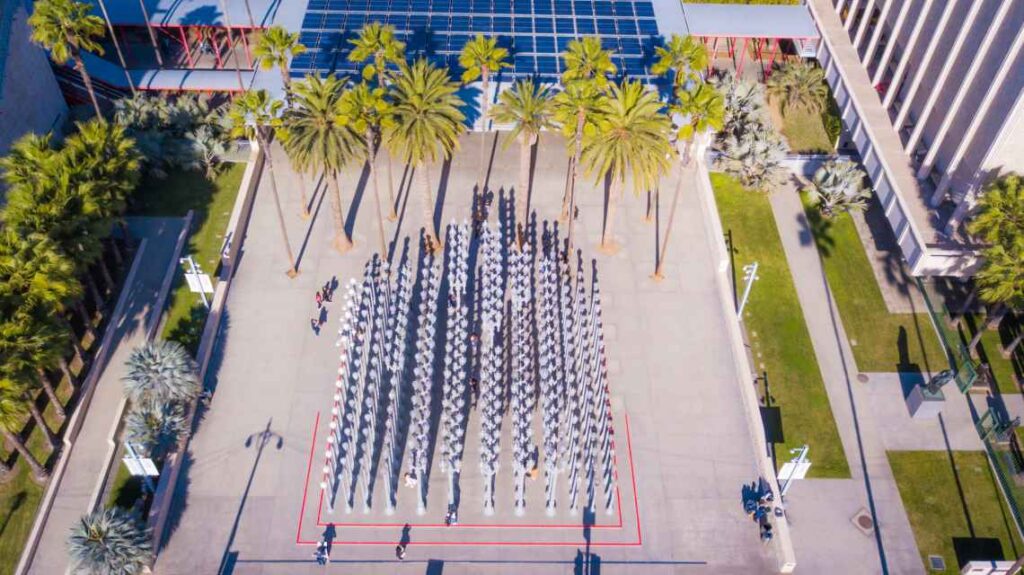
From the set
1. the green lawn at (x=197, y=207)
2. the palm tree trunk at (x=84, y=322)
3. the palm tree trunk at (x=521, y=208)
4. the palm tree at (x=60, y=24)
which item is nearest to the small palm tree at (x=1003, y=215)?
the palm tree trunk at (x=521, y=208)

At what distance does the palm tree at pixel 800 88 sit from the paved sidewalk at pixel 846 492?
17.8 metres

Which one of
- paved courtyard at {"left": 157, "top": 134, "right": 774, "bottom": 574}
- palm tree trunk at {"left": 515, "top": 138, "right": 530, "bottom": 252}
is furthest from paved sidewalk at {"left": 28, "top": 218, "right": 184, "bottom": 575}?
palm tree trunk at {"left": 515, "top": 138, "right": 530, "bottom": 252}

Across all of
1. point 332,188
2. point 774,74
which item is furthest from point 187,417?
point 774,74

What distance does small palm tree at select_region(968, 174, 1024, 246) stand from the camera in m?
38.0

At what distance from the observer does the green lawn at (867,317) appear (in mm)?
43438

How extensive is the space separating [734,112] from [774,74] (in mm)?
8956

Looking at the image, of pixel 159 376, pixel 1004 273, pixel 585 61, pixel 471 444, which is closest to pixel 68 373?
pixel 159 376

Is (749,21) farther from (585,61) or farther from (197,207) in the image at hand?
(197,207)

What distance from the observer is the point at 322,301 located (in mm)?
44000

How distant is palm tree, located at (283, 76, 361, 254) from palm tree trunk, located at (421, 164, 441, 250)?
441cm

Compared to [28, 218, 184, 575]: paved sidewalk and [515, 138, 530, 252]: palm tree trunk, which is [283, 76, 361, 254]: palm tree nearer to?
[515, 138, 530, 252]: palm tree trunk

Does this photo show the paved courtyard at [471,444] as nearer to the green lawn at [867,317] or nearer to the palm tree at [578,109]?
the green lawn at [867,317]

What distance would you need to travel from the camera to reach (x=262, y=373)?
135 ft

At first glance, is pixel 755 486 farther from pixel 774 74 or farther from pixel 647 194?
pixel 774 74
